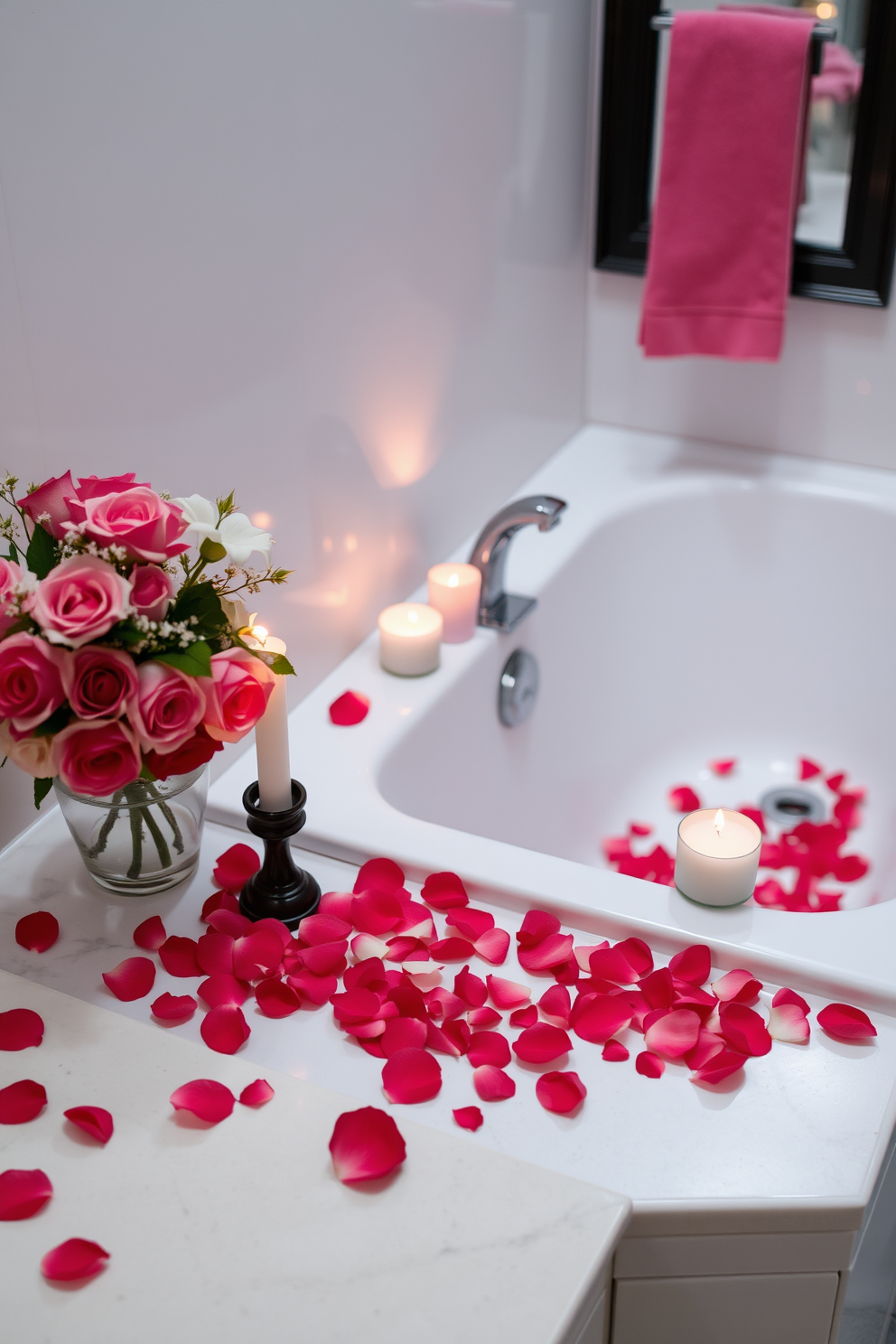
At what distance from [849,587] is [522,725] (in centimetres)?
59

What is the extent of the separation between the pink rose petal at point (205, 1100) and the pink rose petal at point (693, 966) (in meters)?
0.38

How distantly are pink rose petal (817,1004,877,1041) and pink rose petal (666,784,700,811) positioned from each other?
916 millimetres

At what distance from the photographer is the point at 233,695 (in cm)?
92

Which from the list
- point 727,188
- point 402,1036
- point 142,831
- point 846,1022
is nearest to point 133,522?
point 142,831

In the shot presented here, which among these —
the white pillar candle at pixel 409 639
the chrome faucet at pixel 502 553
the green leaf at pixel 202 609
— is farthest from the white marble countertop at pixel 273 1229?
the chrome faucet at pixel 502 553

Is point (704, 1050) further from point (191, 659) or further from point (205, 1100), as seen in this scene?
point (191, 659)

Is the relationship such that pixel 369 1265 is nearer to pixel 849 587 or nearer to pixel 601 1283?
pixel 601 1283

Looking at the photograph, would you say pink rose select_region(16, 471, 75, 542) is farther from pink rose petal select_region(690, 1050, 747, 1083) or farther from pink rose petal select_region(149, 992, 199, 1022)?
pink rose petal select_region(690, 1050, 747, 1083)

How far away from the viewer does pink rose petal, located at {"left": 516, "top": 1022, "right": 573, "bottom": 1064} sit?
0.97 m

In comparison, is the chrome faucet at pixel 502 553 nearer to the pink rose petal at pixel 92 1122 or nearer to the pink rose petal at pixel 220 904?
the pink rose petal at pixel 220 904

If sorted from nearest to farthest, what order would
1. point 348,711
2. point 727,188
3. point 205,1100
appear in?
point 205,1100, point 348,711, point 727,188

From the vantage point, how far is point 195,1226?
812 mm

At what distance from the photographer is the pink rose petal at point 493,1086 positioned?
3.07 ft

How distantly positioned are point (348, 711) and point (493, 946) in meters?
0.41
